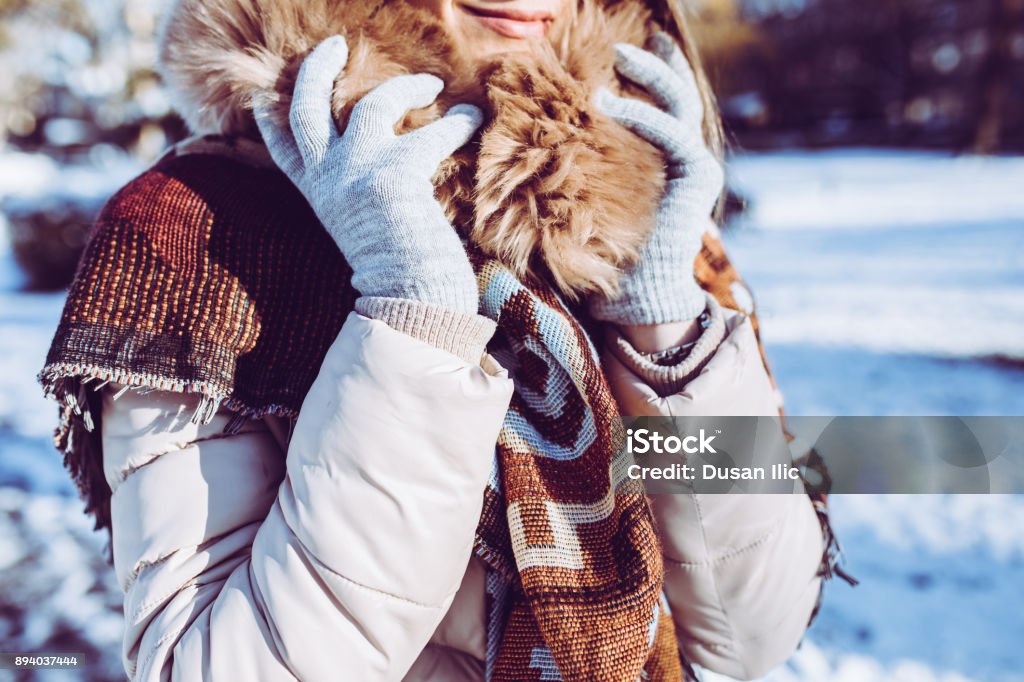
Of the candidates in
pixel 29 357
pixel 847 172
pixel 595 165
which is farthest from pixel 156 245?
pixel 847 172

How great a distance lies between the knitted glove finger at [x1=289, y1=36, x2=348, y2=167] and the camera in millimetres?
1028

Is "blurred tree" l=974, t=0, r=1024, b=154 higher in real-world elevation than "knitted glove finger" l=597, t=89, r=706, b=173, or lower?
lower

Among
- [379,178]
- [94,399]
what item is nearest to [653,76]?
[379,178]

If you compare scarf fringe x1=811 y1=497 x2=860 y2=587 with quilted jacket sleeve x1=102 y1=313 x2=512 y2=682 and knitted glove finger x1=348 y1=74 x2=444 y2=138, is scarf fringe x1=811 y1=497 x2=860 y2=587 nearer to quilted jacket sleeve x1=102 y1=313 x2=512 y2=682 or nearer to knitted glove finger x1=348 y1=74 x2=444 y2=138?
quilted jacket sleeve x1=102 y1=313 x2=512 y2=682

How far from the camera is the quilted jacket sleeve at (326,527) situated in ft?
2.84

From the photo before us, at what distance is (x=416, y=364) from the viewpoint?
0.90 metres

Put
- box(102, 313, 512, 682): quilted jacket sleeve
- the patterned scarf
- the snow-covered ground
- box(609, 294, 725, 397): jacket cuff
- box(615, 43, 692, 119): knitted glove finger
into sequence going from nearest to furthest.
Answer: box(102, 313, 512, 682): quilted jacket sleeve < the patterned scarf < box(609, 294, 725, 397): jacket cuff < box(615, 43, 692, 119): knitted glove finger < the snow-covered ground

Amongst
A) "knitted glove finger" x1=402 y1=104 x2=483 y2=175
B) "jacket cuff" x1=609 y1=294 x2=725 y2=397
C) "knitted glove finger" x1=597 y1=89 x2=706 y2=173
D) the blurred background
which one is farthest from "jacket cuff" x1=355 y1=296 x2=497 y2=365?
the blurred background

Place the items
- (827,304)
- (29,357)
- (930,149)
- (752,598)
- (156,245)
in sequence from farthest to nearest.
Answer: (930,149)
(827,304)
(29,357)
(752,598)
(156,245)

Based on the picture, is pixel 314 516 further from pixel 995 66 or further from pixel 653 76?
pixel 995 66

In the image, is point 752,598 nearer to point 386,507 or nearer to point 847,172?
point 386,507

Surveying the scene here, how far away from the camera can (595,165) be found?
1089 millimetres

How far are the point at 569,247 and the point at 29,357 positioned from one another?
582cm

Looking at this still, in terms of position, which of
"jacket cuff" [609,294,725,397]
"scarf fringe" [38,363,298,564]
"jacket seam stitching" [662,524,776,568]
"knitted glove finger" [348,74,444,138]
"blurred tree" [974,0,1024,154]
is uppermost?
"knitted glove finger" [348,74,444,138]
